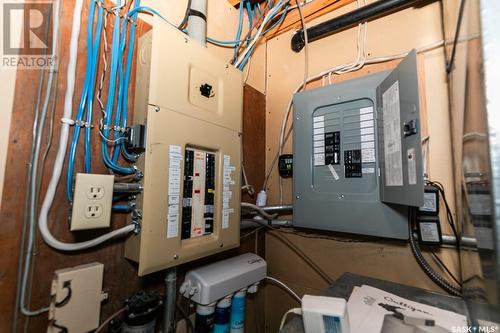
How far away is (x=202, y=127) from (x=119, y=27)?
0.44 metres

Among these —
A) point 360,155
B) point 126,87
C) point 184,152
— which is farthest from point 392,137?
point 126,87

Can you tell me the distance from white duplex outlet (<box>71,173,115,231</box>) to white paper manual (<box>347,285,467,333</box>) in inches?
29.2

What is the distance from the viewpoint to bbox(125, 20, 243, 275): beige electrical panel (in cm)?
70

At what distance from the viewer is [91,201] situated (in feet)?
2.05

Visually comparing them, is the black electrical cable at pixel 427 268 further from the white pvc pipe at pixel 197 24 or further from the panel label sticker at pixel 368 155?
the white pvc pipe at pixel 197 24

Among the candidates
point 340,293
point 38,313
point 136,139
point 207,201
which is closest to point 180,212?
point 207,201

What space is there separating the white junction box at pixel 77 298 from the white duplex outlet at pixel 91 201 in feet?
0.46

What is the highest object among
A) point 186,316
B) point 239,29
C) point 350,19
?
point 239,29

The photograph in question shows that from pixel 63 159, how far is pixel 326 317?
2.65 ft

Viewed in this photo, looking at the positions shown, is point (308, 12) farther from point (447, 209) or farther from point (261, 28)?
point (447, 209)

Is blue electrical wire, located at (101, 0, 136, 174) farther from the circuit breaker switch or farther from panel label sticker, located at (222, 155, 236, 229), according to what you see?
the circuit breaker switch

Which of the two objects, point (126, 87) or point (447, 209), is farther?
point (447, 209)

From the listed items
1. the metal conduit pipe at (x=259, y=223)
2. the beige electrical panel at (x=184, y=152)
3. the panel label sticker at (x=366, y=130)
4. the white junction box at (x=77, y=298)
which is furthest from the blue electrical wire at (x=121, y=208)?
the panel label sticker at (x=366, y=130)

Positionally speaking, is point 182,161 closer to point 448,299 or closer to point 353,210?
point 353,210
